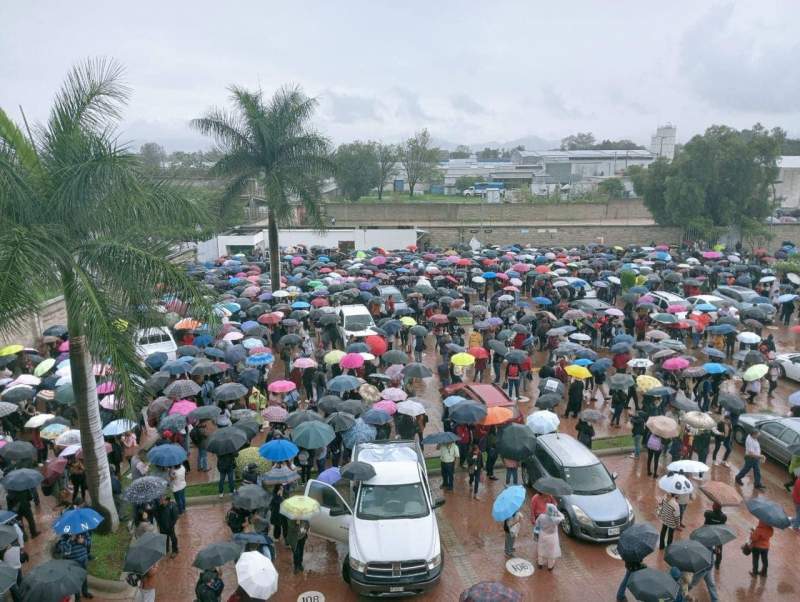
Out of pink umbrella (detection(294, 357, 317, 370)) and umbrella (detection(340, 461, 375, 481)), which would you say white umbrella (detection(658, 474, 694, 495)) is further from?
pink umbrella (detection(294, 357, 317, 370))

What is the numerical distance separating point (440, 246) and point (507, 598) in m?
40.5

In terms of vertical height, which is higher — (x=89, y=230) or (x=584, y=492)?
(x=89, y=230)

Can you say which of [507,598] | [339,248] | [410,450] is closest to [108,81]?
[410,450]

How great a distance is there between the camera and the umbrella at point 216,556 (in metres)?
7.38

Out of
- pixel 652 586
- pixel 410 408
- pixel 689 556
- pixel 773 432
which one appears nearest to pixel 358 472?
pixel 410 408

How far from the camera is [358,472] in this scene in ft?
31.3

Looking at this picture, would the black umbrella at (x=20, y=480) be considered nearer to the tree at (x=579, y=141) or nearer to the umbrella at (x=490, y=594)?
the umbrella at (x=490, y=594)

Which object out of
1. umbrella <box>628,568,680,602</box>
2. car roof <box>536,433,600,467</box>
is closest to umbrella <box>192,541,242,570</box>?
umbrella <box>628,568,680,602</box>

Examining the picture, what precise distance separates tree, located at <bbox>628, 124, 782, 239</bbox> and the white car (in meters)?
24.6

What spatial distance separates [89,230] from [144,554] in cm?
446

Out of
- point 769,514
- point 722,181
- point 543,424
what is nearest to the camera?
point 769,514

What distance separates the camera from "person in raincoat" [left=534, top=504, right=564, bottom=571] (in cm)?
912

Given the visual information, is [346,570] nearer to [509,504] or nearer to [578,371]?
[509,504]

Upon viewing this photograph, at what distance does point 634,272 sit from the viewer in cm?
2638
